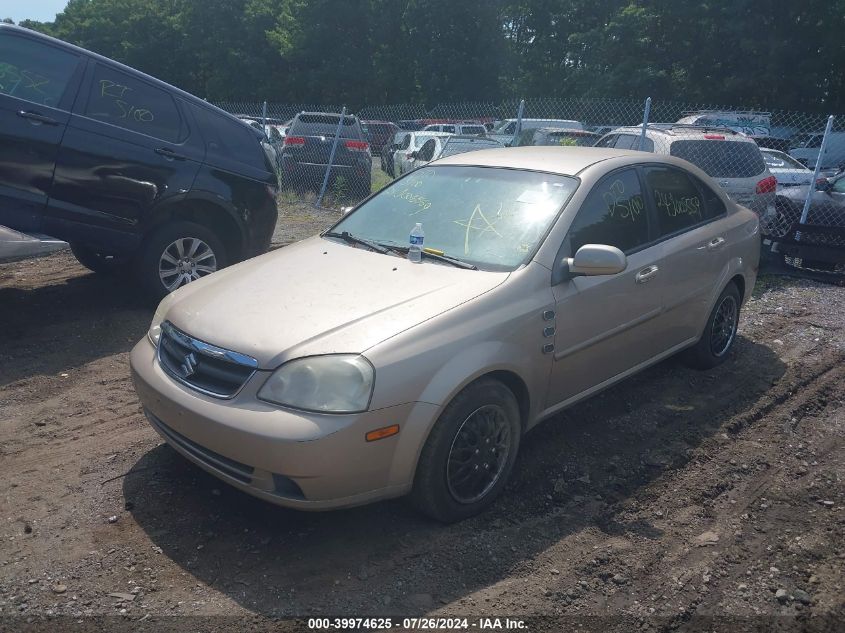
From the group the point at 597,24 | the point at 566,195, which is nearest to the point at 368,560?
the point at 566,195

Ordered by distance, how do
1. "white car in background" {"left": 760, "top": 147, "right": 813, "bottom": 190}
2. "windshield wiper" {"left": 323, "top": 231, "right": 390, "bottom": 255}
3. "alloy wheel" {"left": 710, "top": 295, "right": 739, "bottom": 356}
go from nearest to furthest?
"windshield wiper" {"left": 323, "top": 231, "right": 390, "bottom": 255} < "alloy wheel" {"left": 710, "top": 295, "right": 739, "bottom": 356} < "white car in background" {"left": 760, "top": 147, "right": 813, "bottom": 190}

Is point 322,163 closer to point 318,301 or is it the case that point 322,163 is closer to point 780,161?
point 780,161

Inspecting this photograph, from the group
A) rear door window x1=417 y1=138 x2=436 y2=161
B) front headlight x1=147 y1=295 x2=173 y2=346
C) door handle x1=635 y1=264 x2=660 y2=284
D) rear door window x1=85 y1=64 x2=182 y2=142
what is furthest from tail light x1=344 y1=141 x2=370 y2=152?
front headlight x1=147 y1=295 x2=173 y2=346

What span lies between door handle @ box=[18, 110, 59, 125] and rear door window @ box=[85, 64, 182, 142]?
33 centimetres

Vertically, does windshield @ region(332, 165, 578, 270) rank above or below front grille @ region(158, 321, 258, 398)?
above

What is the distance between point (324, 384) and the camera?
317cm

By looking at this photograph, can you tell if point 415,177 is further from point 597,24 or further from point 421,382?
point 597,24

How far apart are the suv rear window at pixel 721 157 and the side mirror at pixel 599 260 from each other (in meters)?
6.66

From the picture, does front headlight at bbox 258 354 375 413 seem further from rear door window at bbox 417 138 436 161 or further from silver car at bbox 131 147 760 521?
rear door window at bbox 417 138 436 161

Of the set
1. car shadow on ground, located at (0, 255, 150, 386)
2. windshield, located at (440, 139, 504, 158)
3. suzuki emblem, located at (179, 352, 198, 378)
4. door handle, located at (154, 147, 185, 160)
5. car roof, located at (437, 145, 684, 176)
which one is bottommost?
car shadow on ground, located at (0, 255, 150, 386)

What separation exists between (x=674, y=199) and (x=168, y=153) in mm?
4129

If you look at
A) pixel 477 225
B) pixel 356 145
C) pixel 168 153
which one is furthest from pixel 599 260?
pixel 356 145

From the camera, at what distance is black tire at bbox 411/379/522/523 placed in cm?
339

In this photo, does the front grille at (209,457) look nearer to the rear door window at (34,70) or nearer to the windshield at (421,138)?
the rear door window at (34,70)
